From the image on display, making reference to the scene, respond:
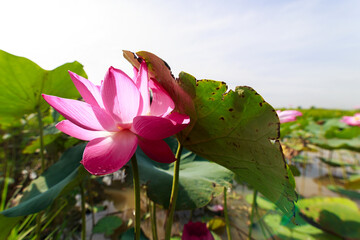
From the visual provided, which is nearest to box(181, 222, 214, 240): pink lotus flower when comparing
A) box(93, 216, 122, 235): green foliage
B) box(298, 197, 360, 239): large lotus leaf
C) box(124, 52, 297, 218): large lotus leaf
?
box(124, 52, 297, 218): large lotus leaf

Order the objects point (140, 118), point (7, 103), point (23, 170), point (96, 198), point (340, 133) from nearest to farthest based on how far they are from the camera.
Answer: point (140, 118) → point (7, 103) → point (96, 198) → point (23, 170) → point (340, 133)

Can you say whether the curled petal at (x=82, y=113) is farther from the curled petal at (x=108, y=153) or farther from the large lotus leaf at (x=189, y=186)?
the large lotus leaf at (x=189, y=186)

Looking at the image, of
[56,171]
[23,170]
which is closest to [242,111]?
[56,171]

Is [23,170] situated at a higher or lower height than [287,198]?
lower

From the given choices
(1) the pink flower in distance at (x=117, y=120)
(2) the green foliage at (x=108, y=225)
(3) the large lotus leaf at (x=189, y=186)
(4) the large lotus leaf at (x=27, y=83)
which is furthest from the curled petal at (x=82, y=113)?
(2) the green foliage at (x=108, y=225)

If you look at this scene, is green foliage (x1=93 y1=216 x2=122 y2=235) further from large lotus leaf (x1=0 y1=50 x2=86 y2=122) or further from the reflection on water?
large lotus leaf (x1=0 y1=50 x2=86 y2=122)

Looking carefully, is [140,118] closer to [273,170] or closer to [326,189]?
[273,170]

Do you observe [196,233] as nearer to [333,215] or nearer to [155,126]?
[155,126]
